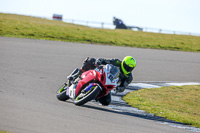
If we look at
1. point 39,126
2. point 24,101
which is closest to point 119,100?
point 24,101

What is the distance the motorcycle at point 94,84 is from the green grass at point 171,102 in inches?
61.0

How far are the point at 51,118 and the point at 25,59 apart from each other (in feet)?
29.2

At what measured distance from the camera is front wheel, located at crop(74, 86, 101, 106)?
791 cm

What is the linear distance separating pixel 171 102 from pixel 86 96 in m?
3.80

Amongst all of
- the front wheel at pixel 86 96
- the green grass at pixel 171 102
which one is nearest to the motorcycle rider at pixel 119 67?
the front wheel at pixel 86 96

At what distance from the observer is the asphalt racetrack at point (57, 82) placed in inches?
247

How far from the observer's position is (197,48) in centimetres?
2894

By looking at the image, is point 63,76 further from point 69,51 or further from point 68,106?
point 69,51

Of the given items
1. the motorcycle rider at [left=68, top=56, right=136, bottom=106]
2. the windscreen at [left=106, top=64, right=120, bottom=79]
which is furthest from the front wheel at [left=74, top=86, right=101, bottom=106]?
the motorcycle rider at [left=68, top=56, right=136, bottom=106]

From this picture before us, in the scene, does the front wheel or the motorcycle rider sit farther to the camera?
the motorcycle rider

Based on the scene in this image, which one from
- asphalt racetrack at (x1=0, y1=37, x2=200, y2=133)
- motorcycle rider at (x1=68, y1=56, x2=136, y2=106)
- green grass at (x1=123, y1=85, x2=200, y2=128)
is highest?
motorcycle rider at (x1=68, y1=56, x2=136, y2=106)

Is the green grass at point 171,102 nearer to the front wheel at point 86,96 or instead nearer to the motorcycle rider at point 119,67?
the motorcycle rider at point 119,67

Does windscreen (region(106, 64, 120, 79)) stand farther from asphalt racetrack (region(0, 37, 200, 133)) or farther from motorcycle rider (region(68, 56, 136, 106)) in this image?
asphalt racetrack (region(0, 37, 200, 133))

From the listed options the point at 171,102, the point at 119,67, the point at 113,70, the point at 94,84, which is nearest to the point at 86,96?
the point at 94,84
